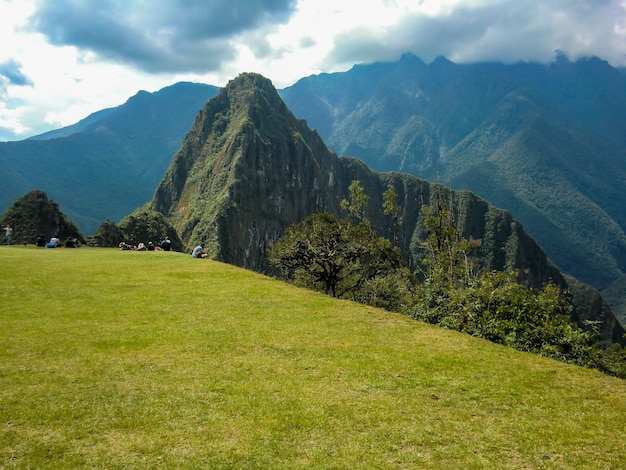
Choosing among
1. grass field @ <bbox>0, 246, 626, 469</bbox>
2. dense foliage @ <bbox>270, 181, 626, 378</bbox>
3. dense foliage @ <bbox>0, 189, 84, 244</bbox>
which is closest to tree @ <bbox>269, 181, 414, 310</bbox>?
dense foliage @ <bbox>270, 181, 626, 378</bbox>

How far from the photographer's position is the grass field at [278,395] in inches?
291

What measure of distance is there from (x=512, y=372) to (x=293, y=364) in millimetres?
5792

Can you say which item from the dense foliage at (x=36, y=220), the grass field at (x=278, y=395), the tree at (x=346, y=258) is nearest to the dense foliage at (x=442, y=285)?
the tree at (x=346, y=258)

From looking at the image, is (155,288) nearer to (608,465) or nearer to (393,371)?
(393,371)

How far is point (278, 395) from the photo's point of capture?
9539mm

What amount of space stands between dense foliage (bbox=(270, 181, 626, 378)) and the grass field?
3233 millimetres

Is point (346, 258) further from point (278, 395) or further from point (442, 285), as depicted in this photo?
point (278, 395)

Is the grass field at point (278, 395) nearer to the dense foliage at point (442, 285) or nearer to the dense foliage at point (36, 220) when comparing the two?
the dense foliage at point (442, 285)

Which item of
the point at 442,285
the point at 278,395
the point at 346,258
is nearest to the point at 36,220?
the point at 346,258

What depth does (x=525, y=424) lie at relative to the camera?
8.47 metres

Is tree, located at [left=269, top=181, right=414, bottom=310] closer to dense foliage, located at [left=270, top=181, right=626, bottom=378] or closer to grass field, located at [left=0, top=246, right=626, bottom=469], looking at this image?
dense foliage, located at [left=270, top=181, right=626, bottom=378]

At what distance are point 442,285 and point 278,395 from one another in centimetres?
1429

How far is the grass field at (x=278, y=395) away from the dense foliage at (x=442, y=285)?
10.6 feet

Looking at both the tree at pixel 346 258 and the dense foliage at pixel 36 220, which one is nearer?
the tree at pixel 346 258
